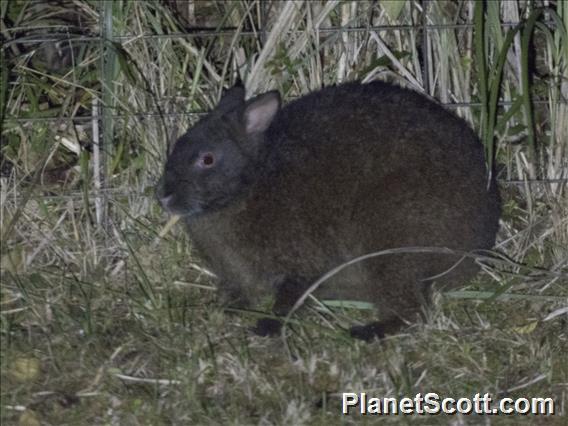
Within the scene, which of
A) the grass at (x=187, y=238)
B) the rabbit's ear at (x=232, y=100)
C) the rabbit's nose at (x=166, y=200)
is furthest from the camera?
the rabbit's ear at (x=232, y=100)

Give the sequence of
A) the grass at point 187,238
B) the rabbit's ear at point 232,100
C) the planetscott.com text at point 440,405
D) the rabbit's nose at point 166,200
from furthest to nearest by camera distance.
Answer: the rabbit's ear at point 232,100, the rabbit's nose at point 166,200, the grass at point 187,238, the planetscott.com text at point 440,405

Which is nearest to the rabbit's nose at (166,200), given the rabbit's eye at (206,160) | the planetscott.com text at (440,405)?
the rabbit's eye at (206,160)

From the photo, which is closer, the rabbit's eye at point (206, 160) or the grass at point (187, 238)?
the grass at point (187, 238)

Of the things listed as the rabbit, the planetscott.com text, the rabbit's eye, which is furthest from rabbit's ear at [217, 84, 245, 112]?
the planetscott.com text

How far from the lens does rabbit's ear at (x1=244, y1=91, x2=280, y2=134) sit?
496cm

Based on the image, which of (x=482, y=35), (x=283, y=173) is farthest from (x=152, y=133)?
(x=482, y=35)

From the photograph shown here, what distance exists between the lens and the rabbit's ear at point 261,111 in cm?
496

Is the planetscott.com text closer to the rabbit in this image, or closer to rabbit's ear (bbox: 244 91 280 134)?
the rabbit

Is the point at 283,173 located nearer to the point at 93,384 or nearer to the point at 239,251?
the point at 239,251

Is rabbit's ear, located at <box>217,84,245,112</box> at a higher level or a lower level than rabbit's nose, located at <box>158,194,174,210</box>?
higher

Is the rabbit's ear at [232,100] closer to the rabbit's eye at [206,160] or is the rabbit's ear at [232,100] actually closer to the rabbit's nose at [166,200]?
the rabbit's eye at [206,160]

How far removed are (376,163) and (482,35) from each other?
78 centimetres

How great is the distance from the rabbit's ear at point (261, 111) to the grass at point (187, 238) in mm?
604

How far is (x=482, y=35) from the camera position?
17.0 feet
